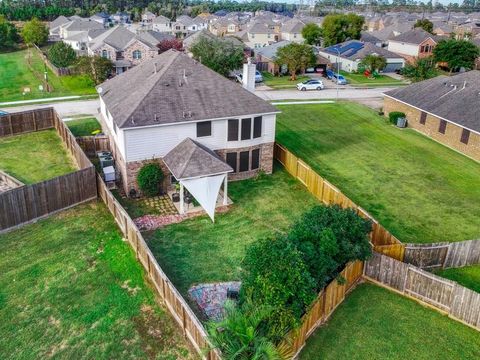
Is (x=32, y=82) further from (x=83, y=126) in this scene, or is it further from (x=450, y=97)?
(x=450, y=97)

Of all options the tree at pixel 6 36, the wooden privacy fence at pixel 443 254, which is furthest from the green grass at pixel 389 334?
the tree at pixel 6 36

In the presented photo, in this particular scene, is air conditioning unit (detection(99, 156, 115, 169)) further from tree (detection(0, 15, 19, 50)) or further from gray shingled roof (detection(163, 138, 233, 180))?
tree (detection(0, 15, 19, 50))

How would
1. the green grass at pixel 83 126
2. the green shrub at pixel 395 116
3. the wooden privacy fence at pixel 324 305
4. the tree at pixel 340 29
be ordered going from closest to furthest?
the wooden privacy fence at pixel 324 305, the green grass at pixel 83 126, the green shrub at pixel 395 116, the tree at pixel 340 29

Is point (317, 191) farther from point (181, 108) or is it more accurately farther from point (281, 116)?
point (281, 116)

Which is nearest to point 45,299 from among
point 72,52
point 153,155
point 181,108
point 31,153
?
point 153,155

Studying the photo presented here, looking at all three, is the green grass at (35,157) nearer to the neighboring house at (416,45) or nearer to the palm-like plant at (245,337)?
the palm-like plant at (245,337)

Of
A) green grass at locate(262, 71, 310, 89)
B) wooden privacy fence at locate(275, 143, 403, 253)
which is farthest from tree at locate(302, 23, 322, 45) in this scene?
wooden privacy fence at locate(275, 143, 403, 253)
